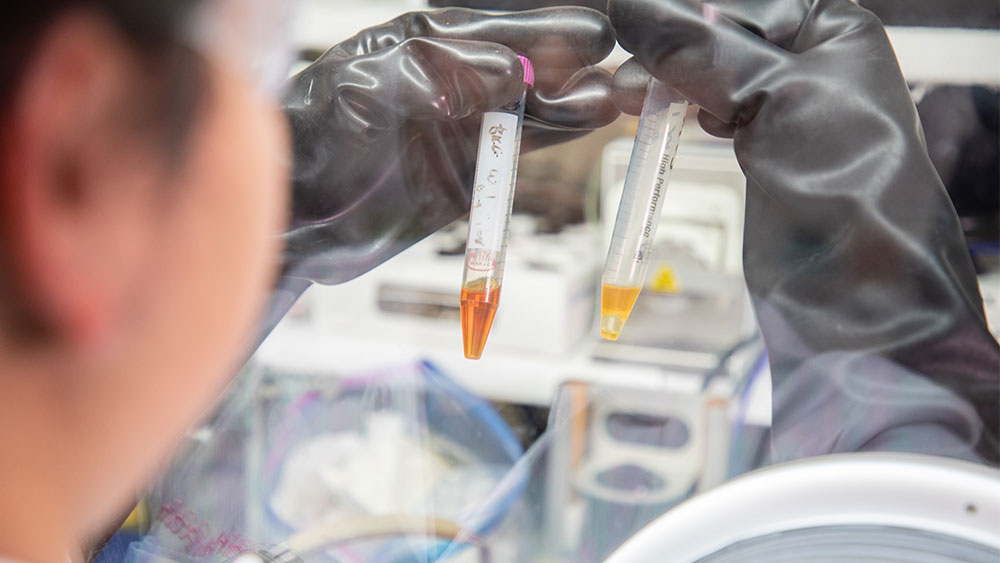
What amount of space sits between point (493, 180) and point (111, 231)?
35 centimetres

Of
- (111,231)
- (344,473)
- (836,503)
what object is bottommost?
(344,473)

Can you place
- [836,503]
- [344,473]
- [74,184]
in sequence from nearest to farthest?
[74,184] < [836,503] < [344,473]

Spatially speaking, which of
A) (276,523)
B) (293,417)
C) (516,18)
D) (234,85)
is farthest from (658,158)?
(293,417)

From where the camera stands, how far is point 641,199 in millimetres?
575

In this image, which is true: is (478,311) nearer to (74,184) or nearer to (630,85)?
(630,85)

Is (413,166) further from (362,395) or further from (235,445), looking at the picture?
(362,395)

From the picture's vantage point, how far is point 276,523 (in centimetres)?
92

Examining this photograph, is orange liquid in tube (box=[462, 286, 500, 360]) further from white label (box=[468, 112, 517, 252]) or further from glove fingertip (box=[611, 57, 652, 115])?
glove fingertip (box=[611, 57, 652, 115])

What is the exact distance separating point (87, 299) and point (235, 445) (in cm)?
78

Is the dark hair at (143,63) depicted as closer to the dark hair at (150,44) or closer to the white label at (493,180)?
the dark hair at (150,44)

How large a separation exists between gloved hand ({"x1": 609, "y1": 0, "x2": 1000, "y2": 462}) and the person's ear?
1.27ft

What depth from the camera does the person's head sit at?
0.82ft

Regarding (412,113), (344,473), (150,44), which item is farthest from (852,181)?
(344,473)

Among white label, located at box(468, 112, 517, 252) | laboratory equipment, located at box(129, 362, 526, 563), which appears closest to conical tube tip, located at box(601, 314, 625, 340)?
white label, located at box(468, 112, 517, 252)
